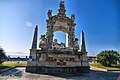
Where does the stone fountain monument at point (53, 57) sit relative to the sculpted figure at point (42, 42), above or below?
below

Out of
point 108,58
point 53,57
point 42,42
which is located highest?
point 42,42

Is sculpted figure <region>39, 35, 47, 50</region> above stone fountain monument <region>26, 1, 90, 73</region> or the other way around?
above

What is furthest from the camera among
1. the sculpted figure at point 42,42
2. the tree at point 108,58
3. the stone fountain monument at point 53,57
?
the tree at point 108,58

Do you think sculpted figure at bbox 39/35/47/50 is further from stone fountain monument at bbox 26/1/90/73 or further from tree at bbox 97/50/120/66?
tree at bbox 97/50/120/66

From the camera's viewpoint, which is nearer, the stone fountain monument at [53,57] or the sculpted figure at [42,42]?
the stone fountain monument at [53,57]

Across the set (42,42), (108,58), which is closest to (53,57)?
(42,42)

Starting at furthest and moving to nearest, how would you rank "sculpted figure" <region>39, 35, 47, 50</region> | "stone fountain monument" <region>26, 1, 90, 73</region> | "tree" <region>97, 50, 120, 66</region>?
1. "tree" <region>97, 50, 120, 66</region>
2. "sculpted figure" <region>39, 35, 47, 50</region>
3. "stone fountain monument" <region>26, 1, 90, 73</region>

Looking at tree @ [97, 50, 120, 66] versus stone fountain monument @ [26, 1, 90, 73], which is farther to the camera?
tree @ [97, 50, 120, 66]

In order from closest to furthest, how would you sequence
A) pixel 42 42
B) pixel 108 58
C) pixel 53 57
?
pixel 53 57, pixel 42 42, pixel 108 58

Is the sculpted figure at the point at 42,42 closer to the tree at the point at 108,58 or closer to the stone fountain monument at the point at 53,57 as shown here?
the stone fountain monument at the point at 53,57

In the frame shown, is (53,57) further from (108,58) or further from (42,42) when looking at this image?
(108,58)

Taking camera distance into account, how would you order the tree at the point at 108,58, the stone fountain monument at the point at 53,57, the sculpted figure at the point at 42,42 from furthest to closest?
the tree at the point at 108,58, the sculpted figure at the point at 42,42, the stone fountain monument at the point at 53,57

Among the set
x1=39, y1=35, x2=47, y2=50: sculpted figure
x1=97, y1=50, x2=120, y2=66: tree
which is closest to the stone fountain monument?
x1=39, y1=35, x2=47, y2=50: sculpted figure

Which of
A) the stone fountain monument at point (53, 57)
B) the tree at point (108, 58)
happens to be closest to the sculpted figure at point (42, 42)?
the stone fountain monument at point (53, 57)
